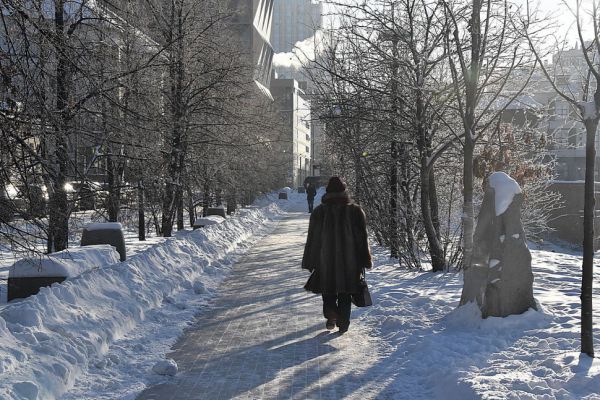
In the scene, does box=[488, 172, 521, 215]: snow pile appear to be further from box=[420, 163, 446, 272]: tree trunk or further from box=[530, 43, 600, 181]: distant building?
box=[420, 163, 446, 272]: tree trunk

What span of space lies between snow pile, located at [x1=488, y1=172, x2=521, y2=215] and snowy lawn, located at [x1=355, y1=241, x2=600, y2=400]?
1.19 metres

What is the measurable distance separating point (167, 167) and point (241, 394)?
42.2 feet

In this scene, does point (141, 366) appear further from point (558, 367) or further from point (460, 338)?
point (558, 367)

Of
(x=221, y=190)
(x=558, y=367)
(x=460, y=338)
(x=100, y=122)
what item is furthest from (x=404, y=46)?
(x=221, y=190)

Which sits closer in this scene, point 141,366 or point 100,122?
point 141,366

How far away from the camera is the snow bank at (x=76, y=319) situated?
190 inches

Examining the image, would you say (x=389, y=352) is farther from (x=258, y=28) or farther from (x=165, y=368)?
(x=258, y=28)

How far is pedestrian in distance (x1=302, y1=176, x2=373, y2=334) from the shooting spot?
704cm

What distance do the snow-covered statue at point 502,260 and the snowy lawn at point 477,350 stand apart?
0.52ft

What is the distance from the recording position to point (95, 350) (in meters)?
5.92

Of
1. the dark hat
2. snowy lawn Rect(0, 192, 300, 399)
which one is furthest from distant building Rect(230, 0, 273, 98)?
the dark hat

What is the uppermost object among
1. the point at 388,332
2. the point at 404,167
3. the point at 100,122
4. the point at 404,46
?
the point at 404,46

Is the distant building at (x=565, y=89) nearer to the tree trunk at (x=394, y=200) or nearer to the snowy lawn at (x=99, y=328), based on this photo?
the tree trunk at (x=394, y=200)

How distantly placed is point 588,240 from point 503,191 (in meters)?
1.94
